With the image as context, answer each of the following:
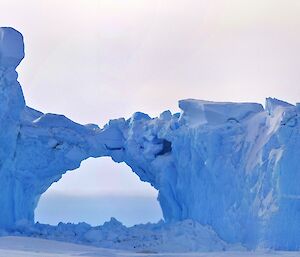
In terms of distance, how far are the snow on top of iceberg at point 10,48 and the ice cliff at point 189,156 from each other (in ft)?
0.08

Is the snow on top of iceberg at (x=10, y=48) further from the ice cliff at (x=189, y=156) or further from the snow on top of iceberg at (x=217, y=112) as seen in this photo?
the snow on top of iceberg at (x=217, y=112)

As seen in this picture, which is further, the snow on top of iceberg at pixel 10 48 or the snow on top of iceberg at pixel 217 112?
the snow on top of iceberg at pixel 217 112

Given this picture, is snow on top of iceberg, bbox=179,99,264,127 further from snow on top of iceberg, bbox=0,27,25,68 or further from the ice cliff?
snow on top of iceberg, bbox=0,27,25,68

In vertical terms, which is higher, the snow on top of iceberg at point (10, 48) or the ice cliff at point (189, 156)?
the snow on top of iceberg at point (10, 48)

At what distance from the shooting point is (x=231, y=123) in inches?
770

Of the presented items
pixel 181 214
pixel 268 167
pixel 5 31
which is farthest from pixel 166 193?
pixel 5 31

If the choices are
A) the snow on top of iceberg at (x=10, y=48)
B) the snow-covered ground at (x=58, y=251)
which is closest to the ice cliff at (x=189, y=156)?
the snow on top of iceberg at (x=10, y=48)

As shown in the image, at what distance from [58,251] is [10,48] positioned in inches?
219

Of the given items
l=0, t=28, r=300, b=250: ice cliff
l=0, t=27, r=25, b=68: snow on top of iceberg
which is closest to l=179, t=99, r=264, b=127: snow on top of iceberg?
l=0, t=28, r=300, b=250: ice cliff

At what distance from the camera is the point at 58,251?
1658 centimetres

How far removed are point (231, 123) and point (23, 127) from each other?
18.4 feet

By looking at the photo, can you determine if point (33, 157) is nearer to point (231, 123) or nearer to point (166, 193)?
point (166, 193)

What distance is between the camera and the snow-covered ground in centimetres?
1561

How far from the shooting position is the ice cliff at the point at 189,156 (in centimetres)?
1806
